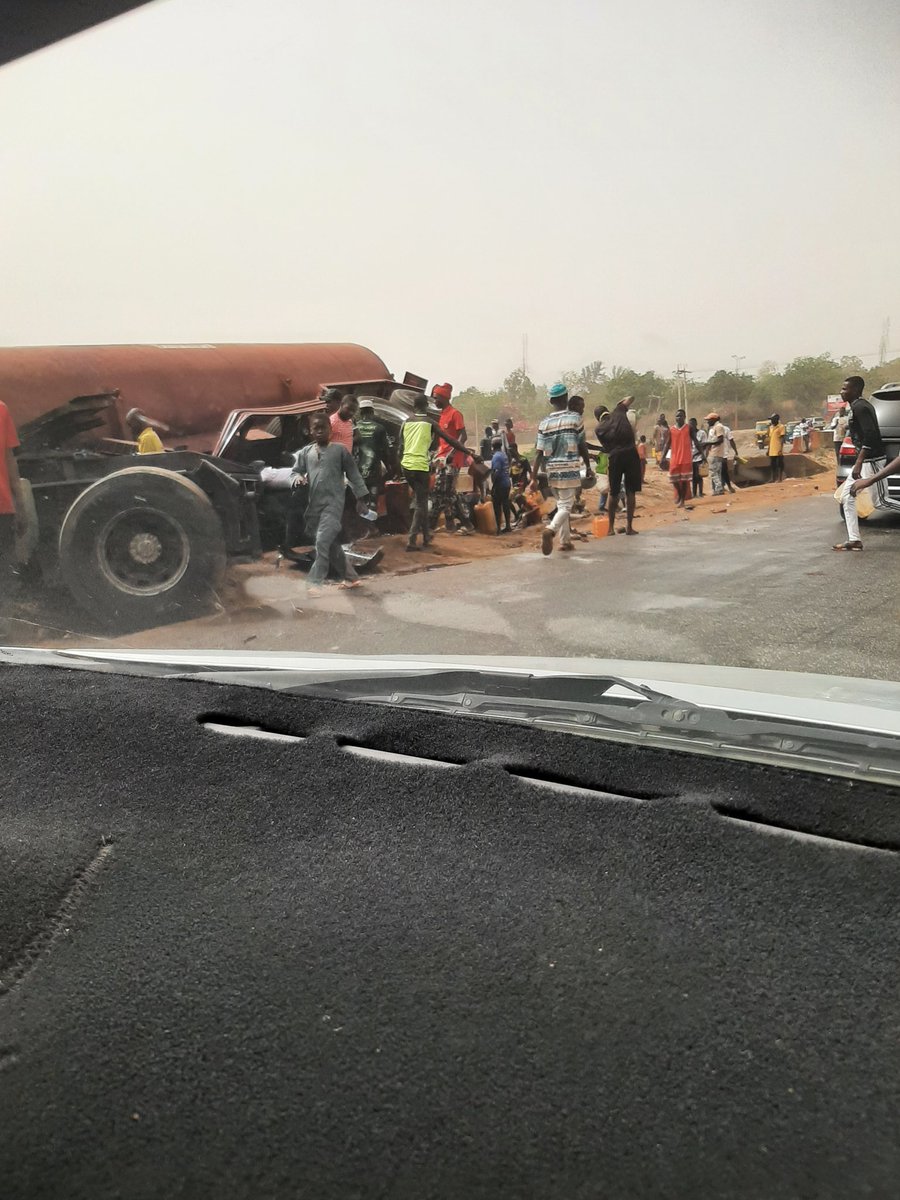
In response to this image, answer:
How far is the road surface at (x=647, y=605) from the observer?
9.75ft

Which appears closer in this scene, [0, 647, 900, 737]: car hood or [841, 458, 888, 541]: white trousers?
[0, 647, 900, 737]: car hood

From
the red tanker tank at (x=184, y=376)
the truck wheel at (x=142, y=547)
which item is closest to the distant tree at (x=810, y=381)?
the red tanker tank at (x=184, y=376)

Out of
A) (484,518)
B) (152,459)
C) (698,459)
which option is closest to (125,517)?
(152,459)

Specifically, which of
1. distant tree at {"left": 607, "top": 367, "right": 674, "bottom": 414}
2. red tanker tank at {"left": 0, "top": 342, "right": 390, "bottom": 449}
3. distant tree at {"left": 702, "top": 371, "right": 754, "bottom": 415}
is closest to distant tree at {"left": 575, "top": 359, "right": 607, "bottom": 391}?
distant tree at {"left": 607, "top": 367, "right": 674, "bottom": 414}

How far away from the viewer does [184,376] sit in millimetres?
4184

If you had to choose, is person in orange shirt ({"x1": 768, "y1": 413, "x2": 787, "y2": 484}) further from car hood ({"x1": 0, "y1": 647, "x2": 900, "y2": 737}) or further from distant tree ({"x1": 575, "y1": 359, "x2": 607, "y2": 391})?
car hood ({"x1": 0, "y1": 647, "x2": 900, "y2": 737})

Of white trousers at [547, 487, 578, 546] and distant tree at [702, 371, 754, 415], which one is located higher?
distant tree at [702, 371, 754, 415]

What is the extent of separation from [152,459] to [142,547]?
0.43 meters

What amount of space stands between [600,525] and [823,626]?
0.94 metres

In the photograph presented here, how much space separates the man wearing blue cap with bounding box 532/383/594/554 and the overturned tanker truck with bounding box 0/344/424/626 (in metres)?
0.82

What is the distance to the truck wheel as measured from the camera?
4258 mm

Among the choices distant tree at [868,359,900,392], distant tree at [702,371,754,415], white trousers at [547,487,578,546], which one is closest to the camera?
distant tree at [868,359,900,392]

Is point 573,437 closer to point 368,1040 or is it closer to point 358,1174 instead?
point 368,1040

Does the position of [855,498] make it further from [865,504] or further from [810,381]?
[810,381]
